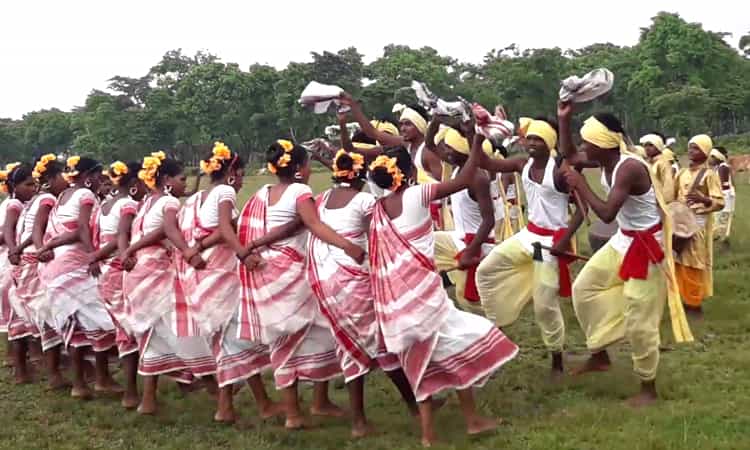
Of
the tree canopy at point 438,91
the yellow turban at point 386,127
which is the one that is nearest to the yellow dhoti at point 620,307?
the yellow turban at point 386,127

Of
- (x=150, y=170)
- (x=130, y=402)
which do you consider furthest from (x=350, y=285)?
(x=130, y=402)

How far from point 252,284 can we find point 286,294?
273mm

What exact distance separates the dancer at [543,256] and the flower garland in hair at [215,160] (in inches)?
77.9

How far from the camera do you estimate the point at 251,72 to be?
191 ft

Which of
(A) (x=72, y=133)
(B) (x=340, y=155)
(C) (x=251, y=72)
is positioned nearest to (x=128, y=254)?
(B) (x=340, y=155)

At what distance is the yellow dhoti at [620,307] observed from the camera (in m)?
5.73

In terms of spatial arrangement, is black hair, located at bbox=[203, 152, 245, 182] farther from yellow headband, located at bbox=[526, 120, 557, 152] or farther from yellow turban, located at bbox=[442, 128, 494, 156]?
yellow headband, located at bbox=[526, 120, 557, 152]

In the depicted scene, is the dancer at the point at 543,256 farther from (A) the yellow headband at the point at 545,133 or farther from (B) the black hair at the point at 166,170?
(B) the black hair at the point at 166,170

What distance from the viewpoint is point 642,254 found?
5762mm

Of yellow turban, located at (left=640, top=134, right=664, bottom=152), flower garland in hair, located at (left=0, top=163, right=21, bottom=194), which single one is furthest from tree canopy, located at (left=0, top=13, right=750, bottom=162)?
flower garland in hair, located at (left=0, top=163, right=21, bottom=194)

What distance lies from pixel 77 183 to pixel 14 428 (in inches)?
82.8

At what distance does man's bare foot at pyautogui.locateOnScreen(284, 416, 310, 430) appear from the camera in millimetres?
5770

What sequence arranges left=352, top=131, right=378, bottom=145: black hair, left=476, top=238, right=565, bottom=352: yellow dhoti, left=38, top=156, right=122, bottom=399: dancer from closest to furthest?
left=476, top=238, right=565, bottom=352: yellow dhoti
left=38, top=156, right=122, bottom=399: dancer
left=352, top=131, right=378, bottom=145: black hair

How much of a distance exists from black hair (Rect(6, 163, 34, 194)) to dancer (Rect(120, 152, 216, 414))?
2053 mm
